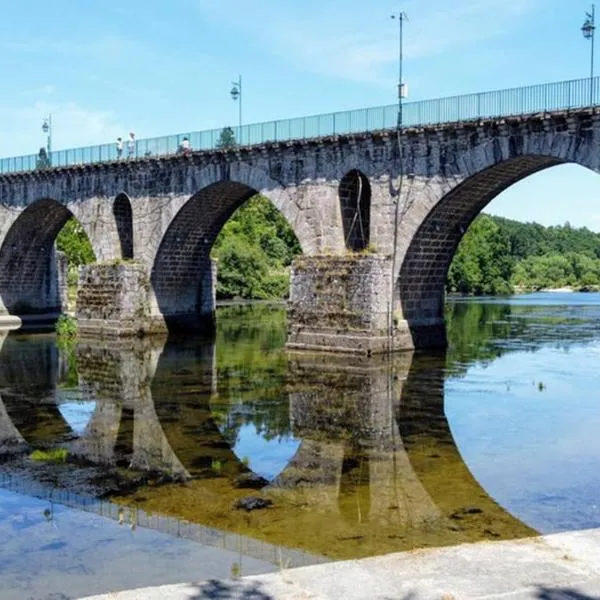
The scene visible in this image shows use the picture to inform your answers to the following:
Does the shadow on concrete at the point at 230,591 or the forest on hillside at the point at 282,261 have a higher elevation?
the forest on hillside at the point at 282,261

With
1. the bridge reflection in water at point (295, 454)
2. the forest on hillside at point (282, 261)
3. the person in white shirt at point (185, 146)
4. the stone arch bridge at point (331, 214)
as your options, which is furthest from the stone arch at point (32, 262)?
the bridge reflection in water at point (295, 454)

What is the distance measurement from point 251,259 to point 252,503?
5838cm

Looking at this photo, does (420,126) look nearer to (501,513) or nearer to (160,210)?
(160,210)

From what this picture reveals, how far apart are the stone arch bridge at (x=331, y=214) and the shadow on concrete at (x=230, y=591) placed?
1858 cm

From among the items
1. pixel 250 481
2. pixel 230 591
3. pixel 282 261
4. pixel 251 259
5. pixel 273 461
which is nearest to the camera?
pixel 230 591

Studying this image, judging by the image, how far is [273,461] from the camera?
46.3 ft

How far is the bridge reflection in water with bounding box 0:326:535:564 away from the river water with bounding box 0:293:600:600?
49 mm

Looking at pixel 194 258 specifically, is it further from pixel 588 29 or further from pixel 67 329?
pixel 588 29

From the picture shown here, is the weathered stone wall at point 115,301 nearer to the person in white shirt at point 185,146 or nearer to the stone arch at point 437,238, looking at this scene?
the person in white shirt at point 185,146

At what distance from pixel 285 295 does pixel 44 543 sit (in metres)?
62.9

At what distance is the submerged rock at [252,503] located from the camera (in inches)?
440

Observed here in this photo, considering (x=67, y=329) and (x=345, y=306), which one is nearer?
(x=345, y=306)

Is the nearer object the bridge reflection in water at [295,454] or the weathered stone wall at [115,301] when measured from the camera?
the bridge reflection in water at [295,454]

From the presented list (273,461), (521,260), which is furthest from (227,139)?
(521,260)
